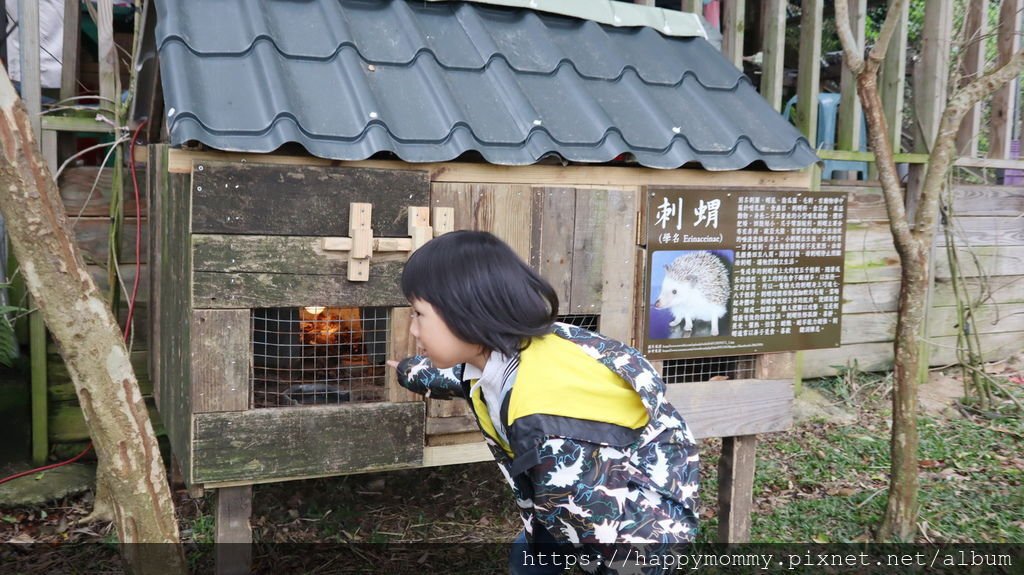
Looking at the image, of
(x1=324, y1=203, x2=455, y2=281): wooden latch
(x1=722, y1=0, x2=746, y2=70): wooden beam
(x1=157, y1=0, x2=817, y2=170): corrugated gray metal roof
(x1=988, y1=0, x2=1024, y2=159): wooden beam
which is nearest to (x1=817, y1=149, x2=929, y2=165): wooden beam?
(x1=722, y1=0, x2=746, y2=70): wooden beam

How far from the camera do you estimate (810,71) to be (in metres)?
5.91

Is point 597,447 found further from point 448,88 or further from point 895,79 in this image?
point 895,79

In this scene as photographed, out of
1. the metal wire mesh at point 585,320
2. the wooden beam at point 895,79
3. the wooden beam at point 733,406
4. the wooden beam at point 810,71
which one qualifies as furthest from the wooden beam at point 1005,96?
the metal wire mesh at point 585,320

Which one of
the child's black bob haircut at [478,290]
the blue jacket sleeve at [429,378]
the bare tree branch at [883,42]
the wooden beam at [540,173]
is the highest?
the bare tree branch at [883,42]

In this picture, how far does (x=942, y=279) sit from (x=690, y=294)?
14.2 ft

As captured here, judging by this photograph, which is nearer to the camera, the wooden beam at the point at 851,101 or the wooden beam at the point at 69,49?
the wooden beam at the point at 69,49

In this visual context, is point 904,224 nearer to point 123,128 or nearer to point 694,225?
point 694,225

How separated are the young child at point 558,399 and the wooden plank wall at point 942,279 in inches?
183

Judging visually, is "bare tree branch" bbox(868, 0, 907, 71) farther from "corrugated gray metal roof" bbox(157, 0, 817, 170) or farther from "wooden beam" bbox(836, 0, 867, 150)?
"wooden beam" bbox(836, 0, 867, 150)

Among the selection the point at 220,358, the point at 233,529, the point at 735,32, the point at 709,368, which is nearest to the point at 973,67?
the point at 735,32

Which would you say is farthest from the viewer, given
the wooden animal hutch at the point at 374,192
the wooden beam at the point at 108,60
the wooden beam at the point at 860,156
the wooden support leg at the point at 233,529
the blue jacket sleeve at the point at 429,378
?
the wooden beam at the point at 860,156

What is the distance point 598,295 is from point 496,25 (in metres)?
1.34

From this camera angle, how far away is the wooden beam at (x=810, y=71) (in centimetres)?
591

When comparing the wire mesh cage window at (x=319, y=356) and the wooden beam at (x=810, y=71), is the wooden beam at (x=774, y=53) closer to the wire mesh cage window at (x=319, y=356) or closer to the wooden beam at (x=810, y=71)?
the wooden beam at (x=810, y=71)
